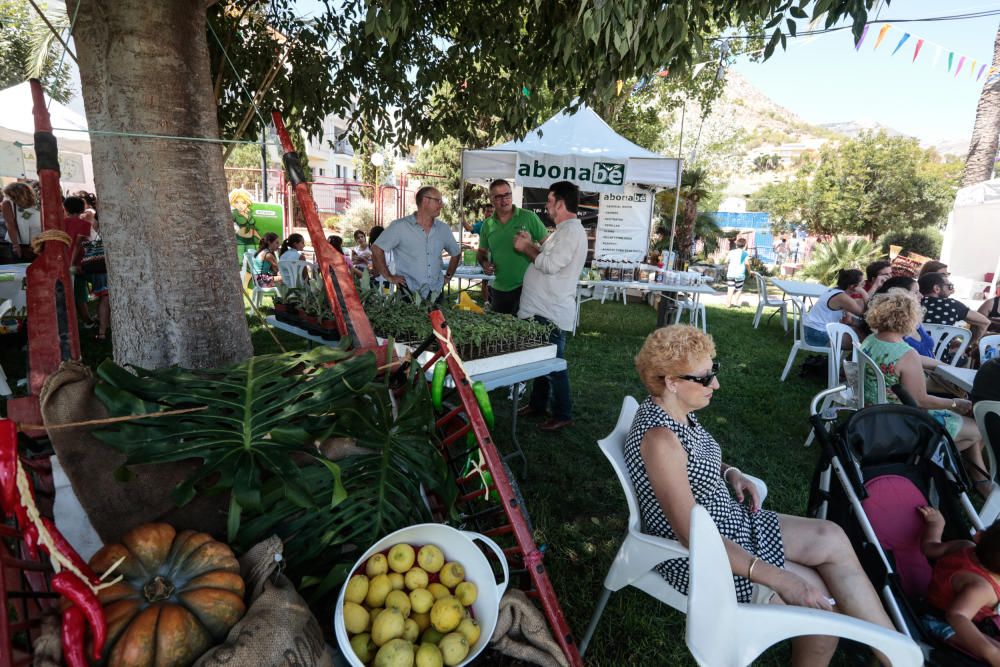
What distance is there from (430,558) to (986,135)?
707 inches

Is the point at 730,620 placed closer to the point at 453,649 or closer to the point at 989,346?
the point at 453,649

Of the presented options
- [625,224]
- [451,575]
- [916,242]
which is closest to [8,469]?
[451,575]

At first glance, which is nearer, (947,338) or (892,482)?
(892,482)

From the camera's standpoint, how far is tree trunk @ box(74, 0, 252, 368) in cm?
211

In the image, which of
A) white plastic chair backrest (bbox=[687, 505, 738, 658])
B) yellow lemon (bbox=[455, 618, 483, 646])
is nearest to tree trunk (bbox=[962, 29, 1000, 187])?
white plastic chair backrest (bbox=[687, 505, 738, 658])

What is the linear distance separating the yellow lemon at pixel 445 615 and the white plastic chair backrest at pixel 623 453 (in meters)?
0.79

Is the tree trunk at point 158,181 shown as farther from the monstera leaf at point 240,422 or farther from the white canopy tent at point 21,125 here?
the white canopy tent at point 21,125

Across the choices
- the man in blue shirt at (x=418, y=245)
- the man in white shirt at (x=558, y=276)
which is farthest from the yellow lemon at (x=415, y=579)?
the man in blue shirt at (x=418, y=245)

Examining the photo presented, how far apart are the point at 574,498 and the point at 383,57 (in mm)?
3421

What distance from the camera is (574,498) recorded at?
A: 338 cm

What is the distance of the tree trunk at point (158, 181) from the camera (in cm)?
211

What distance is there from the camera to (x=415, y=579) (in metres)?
1.45

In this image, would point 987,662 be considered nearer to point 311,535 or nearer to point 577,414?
point 311,535

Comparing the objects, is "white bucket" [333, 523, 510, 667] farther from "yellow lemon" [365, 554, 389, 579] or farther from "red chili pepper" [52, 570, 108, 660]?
"red chili pepper" [52, 570, 108, 660]
